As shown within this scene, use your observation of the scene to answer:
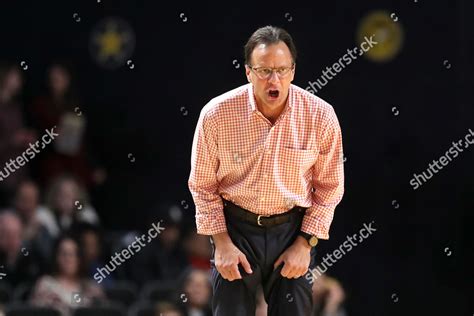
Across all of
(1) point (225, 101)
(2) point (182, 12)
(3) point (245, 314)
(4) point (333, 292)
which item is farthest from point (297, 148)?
(2) point (182, 12)

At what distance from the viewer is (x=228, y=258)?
394cm

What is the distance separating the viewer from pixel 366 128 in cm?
788

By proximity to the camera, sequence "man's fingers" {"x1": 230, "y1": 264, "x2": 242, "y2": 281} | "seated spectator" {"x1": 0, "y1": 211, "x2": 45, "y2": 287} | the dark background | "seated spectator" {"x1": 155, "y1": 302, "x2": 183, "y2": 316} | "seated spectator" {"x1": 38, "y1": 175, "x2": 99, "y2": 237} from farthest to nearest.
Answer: the dark background, "seated spectator" {"x1": 38, "y1": 175, "x2": 99, "y2": 237}, "seated spectator" {"x1": 0, "y1": 211, "x2": 45, "y2": 287}, "seated spectator" {"x1": 155, "y1": 302, "x2": 183, "y2": 316}, "man's fingers" {"x1": 230, "y1": 264, "x2": 242, "y2": 281}

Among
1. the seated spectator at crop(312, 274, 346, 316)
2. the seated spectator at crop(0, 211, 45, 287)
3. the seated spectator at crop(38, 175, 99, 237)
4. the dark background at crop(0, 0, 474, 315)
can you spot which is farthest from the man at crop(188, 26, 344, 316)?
the dark background at crop(0, 0, 474, 315)

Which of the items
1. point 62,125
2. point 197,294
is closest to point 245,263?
point 197,294

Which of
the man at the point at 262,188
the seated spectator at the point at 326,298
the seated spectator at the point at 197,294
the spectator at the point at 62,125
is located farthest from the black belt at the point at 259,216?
the spectator at the point at 62,125

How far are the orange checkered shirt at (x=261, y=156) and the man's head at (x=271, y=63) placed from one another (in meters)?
0.10

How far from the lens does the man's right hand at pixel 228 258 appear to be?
394 centimetres

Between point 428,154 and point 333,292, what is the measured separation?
151cm

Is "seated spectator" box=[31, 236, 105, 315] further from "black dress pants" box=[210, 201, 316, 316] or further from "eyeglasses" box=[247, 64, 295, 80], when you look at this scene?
"eyeglasses" box=[247, 64, 295, 80]

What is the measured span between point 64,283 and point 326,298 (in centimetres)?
165

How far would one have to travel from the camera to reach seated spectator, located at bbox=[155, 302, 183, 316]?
→ 249 inches

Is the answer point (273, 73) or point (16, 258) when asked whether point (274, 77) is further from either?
point (16, 258)

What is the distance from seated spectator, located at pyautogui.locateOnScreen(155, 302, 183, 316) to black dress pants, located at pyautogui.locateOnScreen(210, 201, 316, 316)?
2.31 metres
